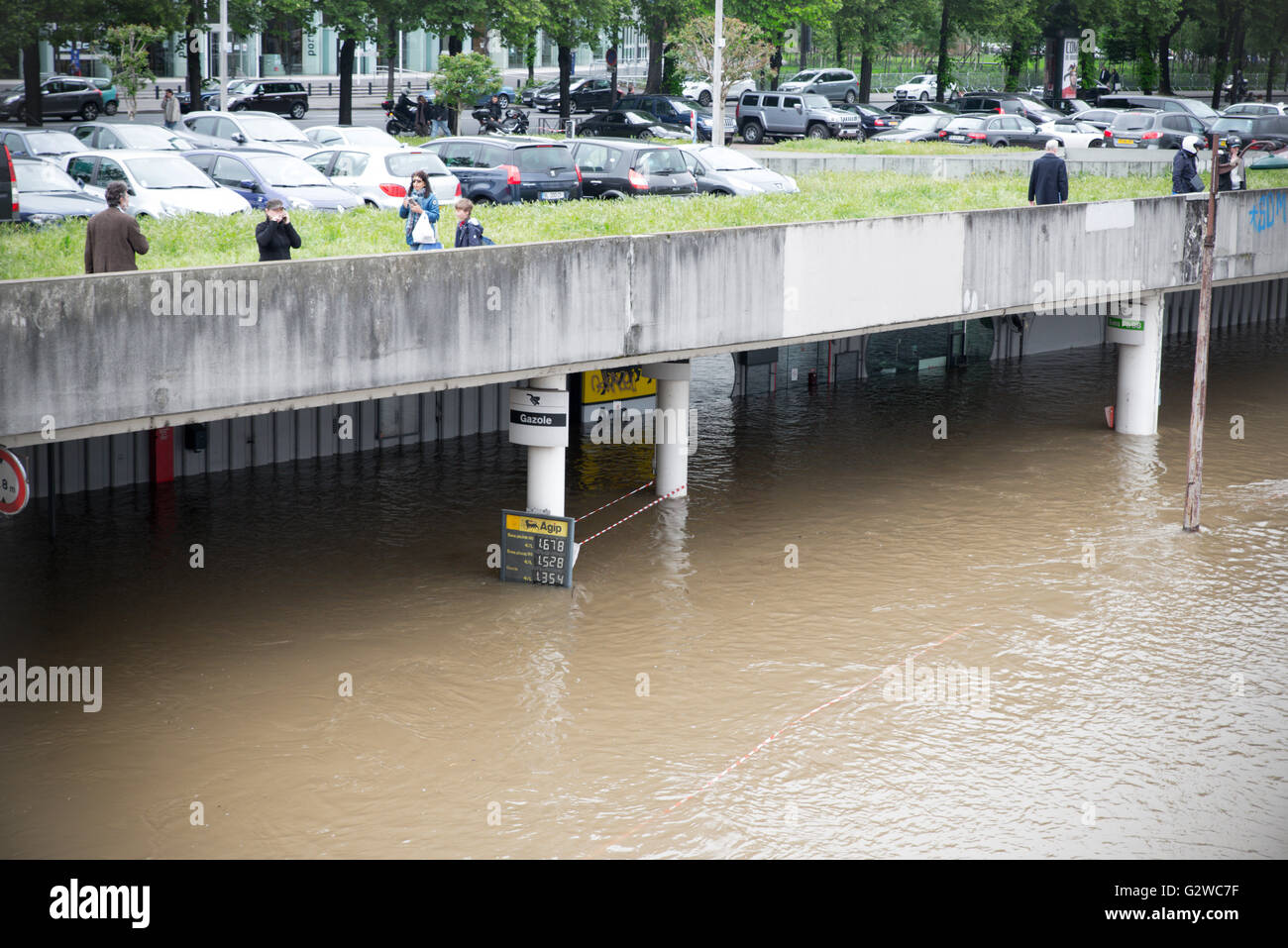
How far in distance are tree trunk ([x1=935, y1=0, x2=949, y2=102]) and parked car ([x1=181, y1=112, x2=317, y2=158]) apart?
29.5 metres

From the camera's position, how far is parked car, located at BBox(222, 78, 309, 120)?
5072cm

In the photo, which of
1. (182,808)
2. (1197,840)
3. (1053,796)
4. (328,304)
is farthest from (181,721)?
(1197,840)

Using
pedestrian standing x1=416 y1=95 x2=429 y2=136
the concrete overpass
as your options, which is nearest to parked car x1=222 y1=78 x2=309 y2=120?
pedestrian standing x1=416 y1=95 x2=429 y2=136

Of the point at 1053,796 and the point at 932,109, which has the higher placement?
the point at 932,109

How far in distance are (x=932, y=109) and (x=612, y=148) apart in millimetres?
28787

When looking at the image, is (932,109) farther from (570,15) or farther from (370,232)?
(370,232)

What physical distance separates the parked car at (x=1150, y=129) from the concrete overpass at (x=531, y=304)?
22286 mm

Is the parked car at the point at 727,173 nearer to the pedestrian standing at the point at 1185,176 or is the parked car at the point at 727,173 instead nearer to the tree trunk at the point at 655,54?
the pedestrian standing at the point at 1185,176

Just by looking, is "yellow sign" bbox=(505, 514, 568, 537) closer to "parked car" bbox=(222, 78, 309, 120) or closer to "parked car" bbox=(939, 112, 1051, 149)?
"parked car" bbox=(939, 112, 1051, 149)

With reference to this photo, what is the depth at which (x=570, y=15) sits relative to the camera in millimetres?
45969

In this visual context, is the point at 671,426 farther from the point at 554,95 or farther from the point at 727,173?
the point at 554,95

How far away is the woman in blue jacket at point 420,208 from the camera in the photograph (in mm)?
15703

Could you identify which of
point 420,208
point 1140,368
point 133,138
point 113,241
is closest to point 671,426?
point 420,208

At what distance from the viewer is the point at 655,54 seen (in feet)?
174
